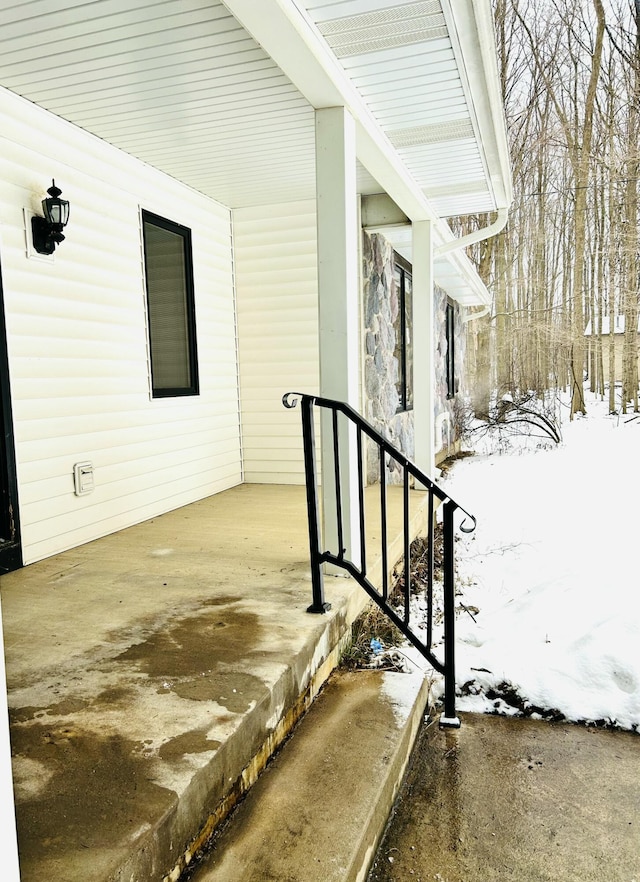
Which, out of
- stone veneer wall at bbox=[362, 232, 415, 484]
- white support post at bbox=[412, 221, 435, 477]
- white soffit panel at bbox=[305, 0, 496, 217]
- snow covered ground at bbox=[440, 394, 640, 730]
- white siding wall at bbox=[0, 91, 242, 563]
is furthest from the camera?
stone veneer wall at bbox=[362, 232, 415, 484]

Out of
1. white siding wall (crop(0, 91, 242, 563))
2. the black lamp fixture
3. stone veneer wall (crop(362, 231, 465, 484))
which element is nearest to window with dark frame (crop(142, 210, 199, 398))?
white siding wall (crop(0, 91, 242, 563))

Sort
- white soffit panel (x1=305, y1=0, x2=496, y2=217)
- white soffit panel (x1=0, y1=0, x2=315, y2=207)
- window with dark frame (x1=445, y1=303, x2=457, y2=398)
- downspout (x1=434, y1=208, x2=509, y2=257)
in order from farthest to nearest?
1. window with dark frame (x1=445, y1=303, x2=457, y2=398)
2. downspout (x1=434, y1=208, x2=509, y2=257)
3. white soffit panel (x1=0, y1=0, x2=315, y2=207)
4. white soffit panel (x1=305, y1=0, x2=496, y2=217)

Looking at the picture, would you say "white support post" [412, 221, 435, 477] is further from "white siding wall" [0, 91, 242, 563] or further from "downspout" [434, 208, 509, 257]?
"white siding wall" [0, 91, 242, 563]

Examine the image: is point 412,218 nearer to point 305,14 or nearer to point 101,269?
point 101,269

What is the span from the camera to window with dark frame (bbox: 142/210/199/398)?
14.5ft

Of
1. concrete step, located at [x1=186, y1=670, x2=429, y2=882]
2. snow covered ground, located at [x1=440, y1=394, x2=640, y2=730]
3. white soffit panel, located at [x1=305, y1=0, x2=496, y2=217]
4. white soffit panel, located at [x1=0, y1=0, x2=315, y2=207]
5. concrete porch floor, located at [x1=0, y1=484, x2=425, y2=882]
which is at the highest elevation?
white soffit panel, located at [x1=0, y1=0, x2=315, y2=207]

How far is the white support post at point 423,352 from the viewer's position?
16.4ft

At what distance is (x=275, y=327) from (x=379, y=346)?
921 millimetres

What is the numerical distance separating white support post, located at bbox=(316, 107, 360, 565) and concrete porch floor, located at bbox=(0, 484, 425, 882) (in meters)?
0.36

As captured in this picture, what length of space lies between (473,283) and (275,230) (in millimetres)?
3856

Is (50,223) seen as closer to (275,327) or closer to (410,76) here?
(410,76)

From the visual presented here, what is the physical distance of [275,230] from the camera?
5375mm

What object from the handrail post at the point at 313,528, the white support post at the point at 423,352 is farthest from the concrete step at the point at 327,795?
the white support post at the point at 423,352

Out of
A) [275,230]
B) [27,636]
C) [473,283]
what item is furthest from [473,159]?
[473,283]
